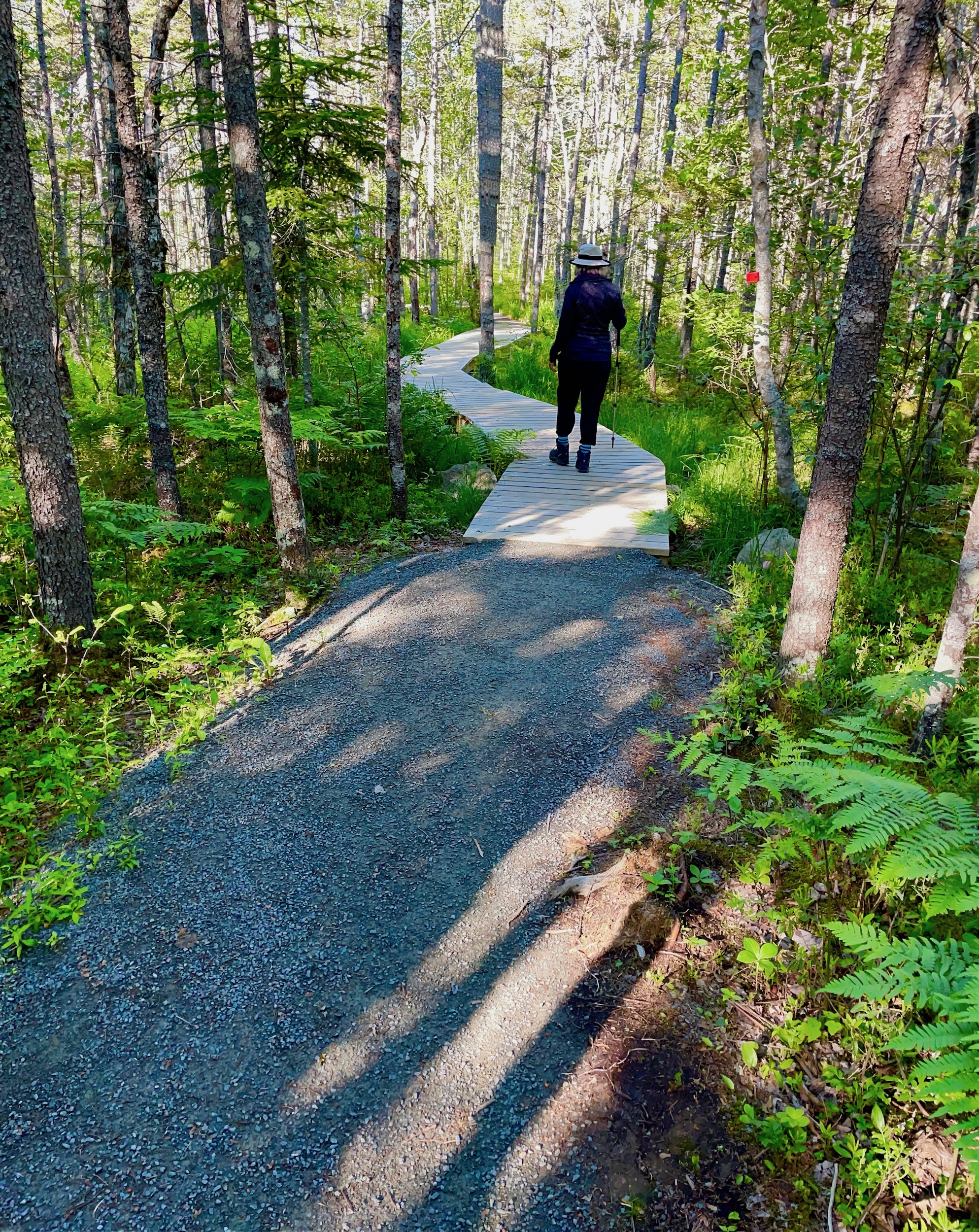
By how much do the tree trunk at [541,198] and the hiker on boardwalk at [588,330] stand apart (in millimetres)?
16612

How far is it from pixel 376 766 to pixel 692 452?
841cm

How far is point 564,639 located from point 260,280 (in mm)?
3965

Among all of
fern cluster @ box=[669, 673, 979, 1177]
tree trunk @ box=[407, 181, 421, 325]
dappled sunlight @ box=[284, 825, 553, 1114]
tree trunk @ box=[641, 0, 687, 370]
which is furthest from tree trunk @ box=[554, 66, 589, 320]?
fern cluster @ box=[669, 673, 979, 1177]

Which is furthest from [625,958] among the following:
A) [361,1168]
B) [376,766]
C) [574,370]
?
[574,370]

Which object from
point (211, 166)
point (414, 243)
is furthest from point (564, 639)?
point (414, 243)

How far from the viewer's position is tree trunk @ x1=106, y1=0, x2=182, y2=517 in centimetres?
684

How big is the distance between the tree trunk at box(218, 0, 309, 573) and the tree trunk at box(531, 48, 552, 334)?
1989cm

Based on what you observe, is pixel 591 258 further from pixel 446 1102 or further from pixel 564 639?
pixel 446 1102

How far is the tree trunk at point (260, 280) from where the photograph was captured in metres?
5.62

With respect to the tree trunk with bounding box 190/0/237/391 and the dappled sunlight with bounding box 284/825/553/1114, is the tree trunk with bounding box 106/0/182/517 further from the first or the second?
the dappled sunlight with bounding box 284/825/553/1114

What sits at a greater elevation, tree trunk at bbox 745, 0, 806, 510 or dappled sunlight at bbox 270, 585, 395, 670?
tree trunk at bbox 745, 0, 806, 510

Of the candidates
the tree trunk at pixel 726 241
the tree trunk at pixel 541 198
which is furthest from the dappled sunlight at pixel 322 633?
the tree trunk at pixel 541 198

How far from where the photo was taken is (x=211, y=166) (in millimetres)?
9023

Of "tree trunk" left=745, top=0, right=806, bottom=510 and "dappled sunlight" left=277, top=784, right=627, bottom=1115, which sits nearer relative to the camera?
"dappled sunlight" left=277, top=784, right=627, bottom=1115
